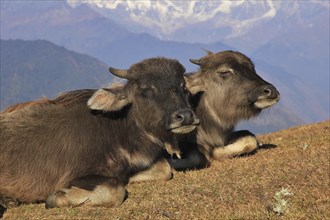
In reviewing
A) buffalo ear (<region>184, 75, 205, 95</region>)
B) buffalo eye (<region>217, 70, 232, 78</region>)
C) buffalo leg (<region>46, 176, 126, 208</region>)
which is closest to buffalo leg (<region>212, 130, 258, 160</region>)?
buffalo ear (<region>184, 75, 205, 95</region>)

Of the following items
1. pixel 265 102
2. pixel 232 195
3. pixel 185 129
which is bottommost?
pixel 232 195

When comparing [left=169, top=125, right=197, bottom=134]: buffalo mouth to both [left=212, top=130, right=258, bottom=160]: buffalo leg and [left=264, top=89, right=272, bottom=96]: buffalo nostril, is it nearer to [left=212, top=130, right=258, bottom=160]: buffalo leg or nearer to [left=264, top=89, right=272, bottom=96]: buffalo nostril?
[left=264, top=89, right=272, bottom=96]: buffalo nostril

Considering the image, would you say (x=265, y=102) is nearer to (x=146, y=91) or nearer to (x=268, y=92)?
(x=268, y=92)

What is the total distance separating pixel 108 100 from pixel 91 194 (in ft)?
6.59

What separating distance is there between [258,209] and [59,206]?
3.24 m

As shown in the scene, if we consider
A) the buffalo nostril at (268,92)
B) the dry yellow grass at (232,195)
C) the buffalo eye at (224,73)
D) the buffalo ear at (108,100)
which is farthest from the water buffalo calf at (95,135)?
the buffalo eye at (224,73)

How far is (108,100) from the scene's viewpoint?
866 cm

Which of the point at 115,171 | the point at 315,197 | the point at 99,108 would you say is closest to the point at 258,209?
the point at 315,197

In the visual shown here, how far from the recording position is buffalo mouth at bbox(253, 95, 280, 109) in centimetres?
1041

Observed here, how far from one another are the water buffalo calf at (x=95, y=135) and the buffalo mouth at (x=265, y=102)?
249 cm

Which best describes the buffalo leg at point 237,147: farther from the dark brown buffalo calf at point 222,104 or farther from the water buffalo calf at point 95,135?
the water buffalo calf at point 95,135

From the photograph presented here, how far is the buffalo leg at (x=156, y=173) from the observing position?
918 cm

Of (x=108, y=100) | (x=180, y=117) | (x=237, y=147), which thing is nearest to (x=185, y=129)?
(x=180, y=117)

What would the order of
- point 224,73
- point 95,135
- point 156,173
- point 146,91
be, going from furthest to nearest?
point 224,73
point 156,173
point 146,91
point 95,135
